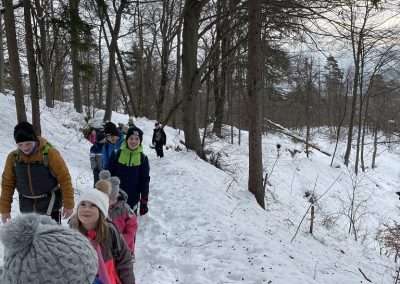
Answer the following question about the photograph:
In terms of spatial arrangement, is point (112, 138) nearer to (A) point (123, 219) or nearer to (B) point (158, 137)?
(A) point (123, 219)

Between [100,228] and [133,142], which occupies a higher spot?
[133,142]

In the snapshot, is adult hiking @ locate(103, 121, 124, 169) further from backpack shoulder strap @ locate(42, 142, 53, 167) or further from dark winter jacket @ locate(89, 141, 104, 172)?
backpack shoulder strap @ locate(42, 142, 53, 167)

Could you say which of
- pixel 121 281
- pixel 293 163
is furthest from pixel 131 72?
pixel 121 281

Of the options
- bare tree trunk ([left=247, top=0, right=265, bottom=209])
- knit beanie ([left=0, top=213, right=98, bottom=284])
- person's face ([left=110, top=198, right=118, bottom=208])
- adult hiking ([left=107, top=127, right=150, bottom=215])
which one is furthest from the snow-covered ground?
knit beanie ([left=0, top=213, right=98, bottom=284])

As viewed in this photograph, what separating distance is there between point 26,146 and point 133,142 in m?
1.87

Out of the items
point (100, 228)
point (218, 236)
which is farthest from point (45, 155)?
point (218, 236)

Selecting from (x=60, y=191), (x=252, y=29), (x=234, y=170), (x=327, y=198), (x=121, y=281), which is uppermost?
(x=252, y=29)

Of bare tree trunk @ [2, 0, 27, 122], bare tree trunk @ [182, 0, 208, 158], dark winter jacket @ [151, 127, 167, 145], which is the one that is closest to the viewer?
bare tree trunk @ [2, 0, 27, 122]

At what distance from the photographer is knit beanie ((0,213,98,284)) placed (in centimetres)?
129

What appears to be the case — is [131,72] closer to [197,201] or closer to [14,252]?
[197,201]

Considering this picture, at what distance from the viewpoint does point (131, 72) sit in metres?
34.2

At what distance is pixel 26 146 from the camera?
372 cm

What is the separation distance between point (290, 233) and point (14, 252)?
22.9 ft

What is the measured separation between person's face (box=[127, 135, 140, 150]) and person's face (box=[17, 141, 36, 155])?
1.77 m
